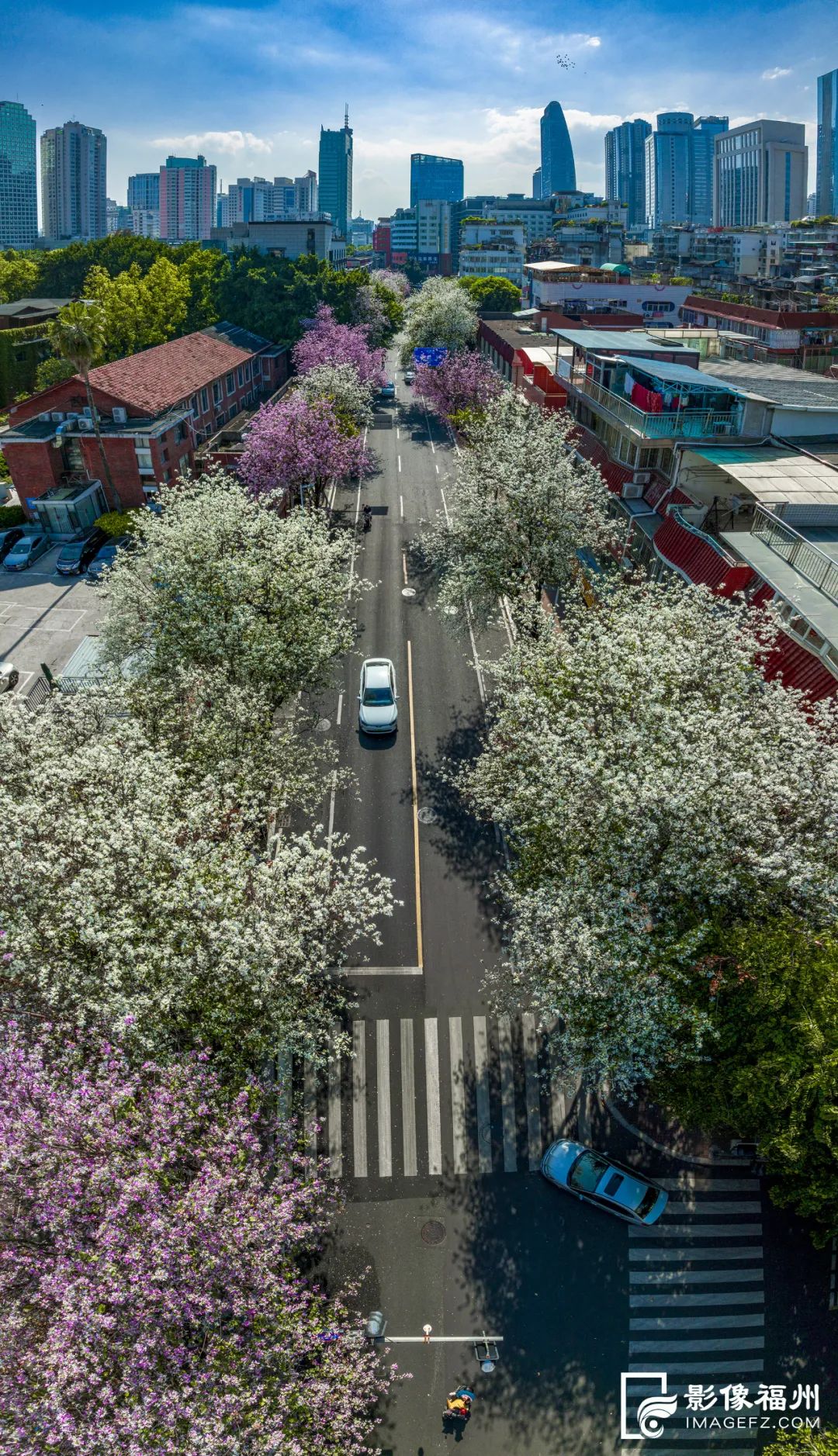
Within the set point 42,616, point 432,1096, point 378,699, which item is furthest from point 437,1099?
point 42,616

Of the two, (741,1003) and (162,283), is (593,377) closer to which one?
(741,1003)

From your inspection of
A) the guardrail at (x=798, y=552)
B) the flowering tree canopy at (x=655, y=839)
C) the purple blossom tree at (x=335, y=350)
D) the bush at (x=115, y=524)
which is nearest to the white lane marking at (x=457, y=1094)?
the flowering tree canopy at (x=655, y=839)

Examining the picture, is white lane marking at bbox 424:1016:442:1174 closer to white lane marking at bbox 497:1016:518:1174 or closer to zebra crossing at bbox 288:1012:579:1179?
zebra crossing at bbox 288:1012:579:1179

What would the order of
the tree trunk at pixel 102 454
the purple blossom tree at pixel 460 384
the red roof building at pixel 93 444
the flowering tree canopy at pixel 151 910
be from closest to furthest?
the flowering tree canopy at pixel 151 910 → the tree trunk at pixel 102 454 → the red roof building at pixel 93 444 → the purple blossom tree at pixel 460 384

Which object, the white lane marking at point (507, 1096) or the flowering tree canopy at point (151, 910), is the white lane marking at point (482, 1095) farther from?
the flowering tree canopy at point (151, 910)

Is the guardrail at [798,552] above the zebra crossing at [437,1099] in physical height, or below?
above

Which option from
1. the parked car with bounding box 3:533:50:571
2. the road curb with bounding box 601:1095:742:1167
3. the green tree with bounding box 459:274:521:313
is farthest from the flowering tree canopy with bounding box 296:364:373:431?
the green tree with bounding box 459:274:521:313

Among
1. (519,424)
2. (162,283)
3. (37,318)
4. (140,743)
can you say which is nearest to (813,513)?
(519,424)
